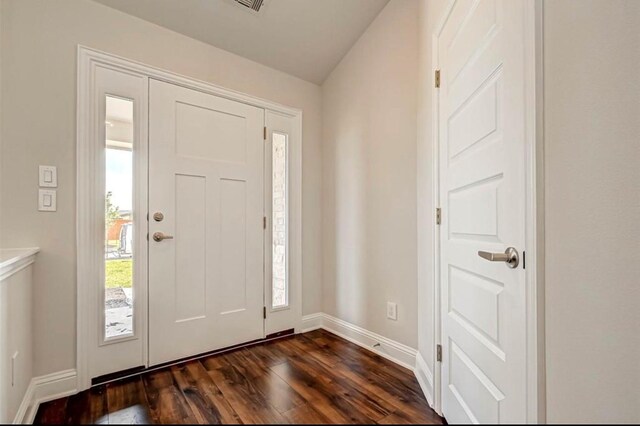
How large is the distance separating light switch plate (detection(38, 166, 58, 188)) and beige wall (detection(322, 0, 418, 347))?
6.35 feet

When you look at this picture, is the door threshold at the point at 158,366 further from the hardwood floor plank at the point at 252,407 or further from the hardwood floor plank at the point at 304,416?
the hardwood floor plank at the point at 304,416

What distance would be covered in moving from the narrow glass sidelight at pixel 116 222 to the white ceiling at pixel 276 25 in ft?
2.21

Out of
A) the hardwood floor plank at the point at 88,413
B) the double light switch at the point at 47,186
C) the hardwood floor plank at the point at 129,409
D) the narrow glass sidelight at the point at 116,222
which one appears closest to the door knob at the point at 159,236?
the narrow glass sidelight at the point at 116,222

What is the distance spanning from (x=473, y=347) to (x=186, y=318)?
6.37 feet

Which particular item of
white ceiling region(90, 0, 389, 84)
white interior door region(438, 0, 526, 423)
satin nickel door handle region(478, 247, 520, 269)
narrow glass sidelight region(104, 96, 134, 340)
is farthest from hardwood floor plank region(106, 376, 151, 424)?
white ceiling region(90, 0, 389, 84)

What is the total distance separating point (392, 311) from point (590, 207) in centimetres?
181

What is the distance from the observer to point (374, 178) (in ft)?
7.52

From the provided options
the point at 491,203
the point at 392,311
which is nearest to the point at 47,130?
the point at 491,203

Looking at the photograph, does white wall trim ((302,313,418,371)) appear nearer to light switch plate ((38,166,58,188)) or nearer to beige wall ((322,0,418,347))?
beige wall ((322,0,418,347))

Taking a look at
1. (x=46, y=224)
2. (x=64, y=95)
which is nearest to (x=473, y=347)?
(x=46, y=224)

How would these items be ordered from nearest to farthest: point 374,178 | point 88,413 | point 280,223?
point 88,413 → point 374,178 → point 280,223

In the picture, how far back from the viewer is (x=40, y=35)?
1609 millimetres

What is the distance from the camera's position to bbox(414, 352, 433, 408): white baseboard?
147 cm

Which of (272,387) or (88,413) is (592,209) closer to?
(272,387)
